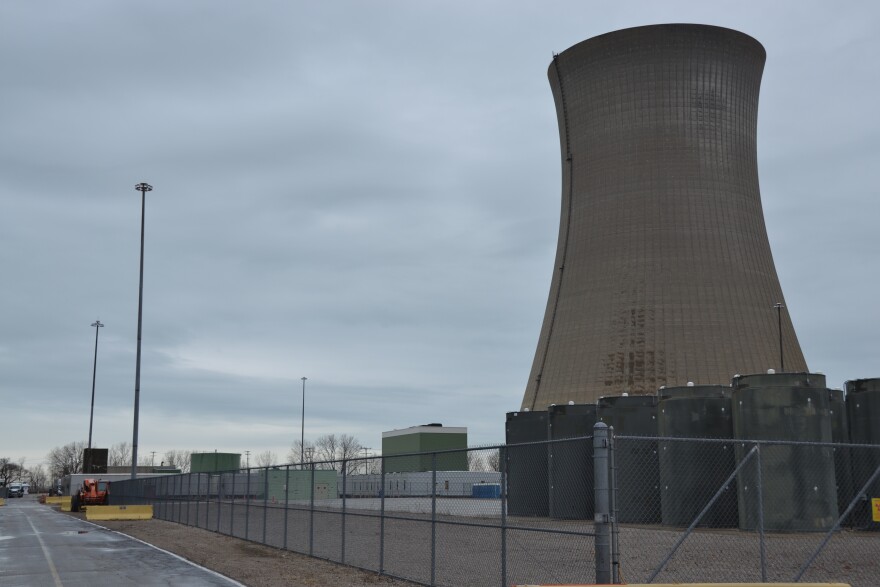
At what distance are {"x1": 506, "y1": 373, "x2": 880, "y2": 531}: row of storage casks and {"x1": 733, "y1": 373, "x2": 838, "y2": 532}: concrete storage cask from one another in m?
0.02

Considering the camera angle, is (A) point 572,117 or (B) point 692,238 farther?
(A) point 572,117

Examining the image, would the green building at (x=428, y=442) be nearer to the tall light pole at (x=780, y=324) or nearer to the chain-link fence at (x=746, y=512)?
the tall light pole at (x=780, y=324)

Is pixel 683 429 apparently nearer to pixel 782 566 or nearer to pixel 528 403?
pixel 782 566

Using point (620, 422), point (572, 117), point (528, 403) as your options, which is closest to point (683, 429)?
point (620, 422)

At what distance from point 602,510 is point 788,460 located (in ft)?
42.3

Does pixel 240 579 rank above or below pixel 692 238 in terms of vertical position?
below

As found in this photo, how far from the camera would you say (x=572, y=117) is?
3994cm

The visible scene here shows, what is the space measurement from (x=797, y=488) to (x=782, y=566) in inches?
232

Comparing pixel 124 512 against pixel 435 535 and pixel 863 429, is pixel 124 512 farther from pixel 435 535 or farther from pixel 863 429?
pixel 863 429

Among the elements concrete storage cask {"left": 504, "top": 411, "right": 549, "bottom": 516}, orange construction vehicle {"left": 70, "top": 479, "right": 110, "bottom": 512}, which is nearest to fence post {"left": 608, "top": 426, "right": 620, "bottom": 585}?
concrete storage cask {"left": 504, "top": 411, "right": 549, "bottom": 516}

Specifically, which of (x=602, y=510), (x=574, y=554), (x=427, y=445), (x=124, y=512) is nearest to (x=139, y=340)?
(x=124, y=512)

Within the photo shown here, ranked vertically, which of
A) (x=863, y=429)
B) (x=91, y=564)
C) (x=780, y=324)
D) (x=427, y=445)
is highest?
(x=780, y=324)

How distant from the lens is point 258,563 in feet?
54.4

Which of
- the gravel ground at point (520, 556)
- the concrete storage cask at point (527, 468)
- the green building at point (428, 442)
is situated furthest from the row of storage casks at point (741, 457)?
the green building at point (428, 442)
